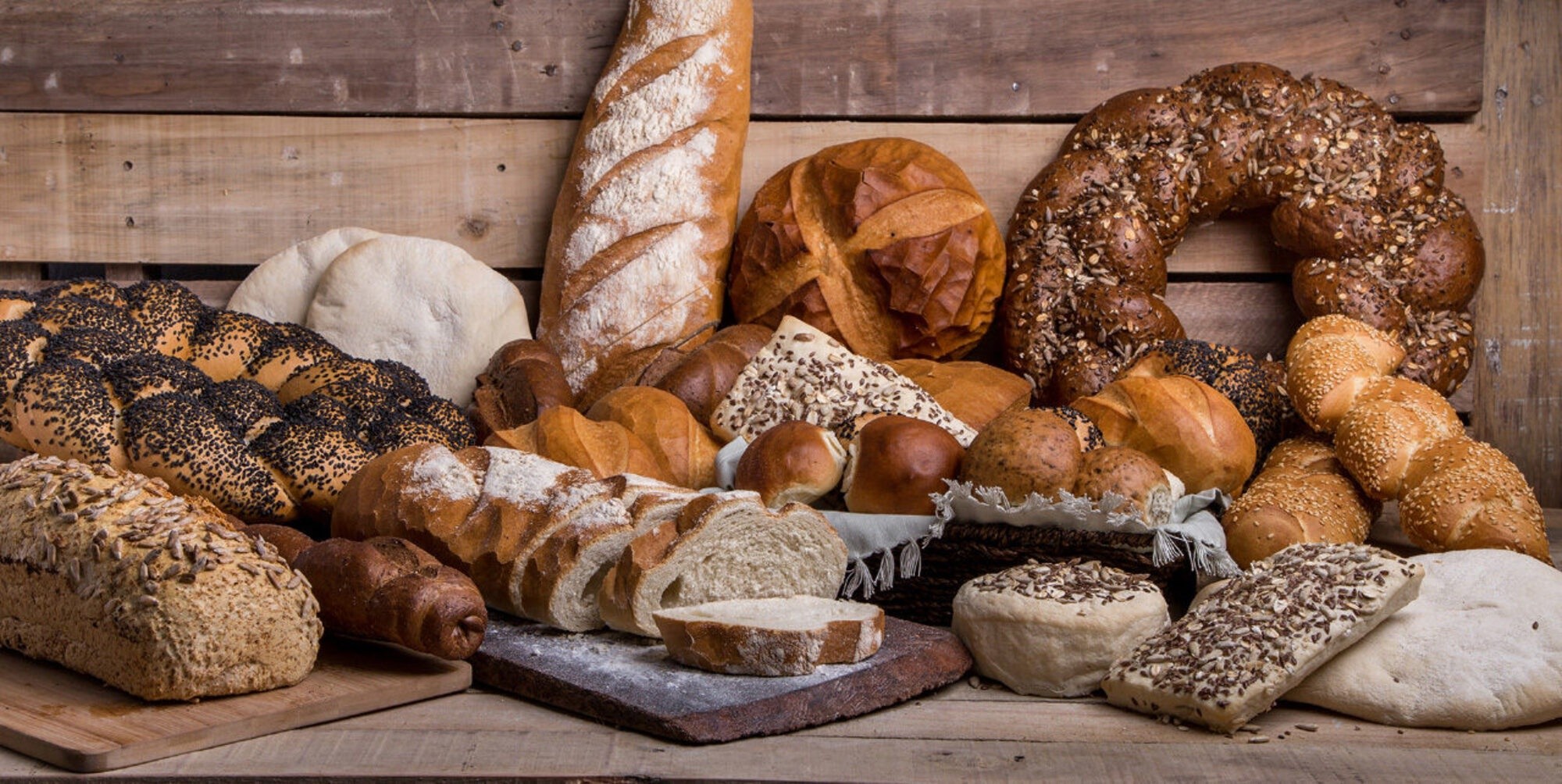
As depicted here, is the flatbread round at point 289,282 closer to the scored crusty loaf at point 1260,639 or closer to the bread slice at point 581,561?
the bread slice at point 581,561

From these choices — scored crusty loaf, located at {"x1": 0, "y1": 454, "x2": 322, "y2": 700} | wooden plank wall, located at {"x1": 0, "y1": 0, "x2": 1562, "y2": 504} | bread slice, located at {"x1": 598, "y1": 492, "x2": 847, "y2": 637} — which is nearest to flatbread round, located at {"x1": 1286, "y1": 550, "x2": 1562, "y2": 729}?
bread slice, located at {"x1": 598, "y1": 492, "x2": 847, "y2": 637}

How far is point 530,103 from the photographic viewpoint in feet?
10.9

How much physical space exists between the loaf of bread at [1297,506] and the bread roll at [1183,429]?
7 cm

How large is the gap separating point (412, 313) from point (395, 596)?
137 cm

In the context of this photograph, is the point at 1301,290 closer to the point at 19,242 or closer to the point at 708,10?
the point at 708,10

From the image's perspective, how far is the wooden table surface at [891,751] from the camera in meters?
1.57

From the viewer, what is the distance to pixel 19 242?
3.34 m

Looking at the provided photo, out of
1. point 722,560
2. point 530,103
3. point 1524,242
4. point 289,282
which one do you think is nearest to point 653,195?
point 530,103

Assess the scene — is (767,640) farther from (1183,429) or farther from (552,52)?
(552,52)

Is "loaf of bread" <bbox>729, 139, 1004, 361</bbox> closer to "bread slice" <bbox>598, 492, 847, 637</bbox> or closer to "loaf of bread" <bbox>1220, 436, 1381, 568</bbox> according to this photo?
"loaf of bread" <bbox>1220, 436, 1381, 568</bbox>

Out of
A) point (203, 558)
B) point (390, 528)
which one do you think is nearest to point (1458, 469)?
point (390, 528)

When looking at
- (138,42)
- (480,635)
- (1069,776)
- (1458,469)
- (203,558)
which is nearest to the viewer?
(1069,776)

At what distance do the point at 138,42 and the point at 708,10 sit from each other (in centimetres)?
145

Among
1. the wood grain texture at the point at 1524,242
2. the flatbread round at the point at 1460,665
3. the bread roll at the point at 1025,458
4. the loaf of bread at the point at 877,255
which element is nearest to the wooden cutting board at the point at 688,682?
the bread roll at the point at 1025,458
